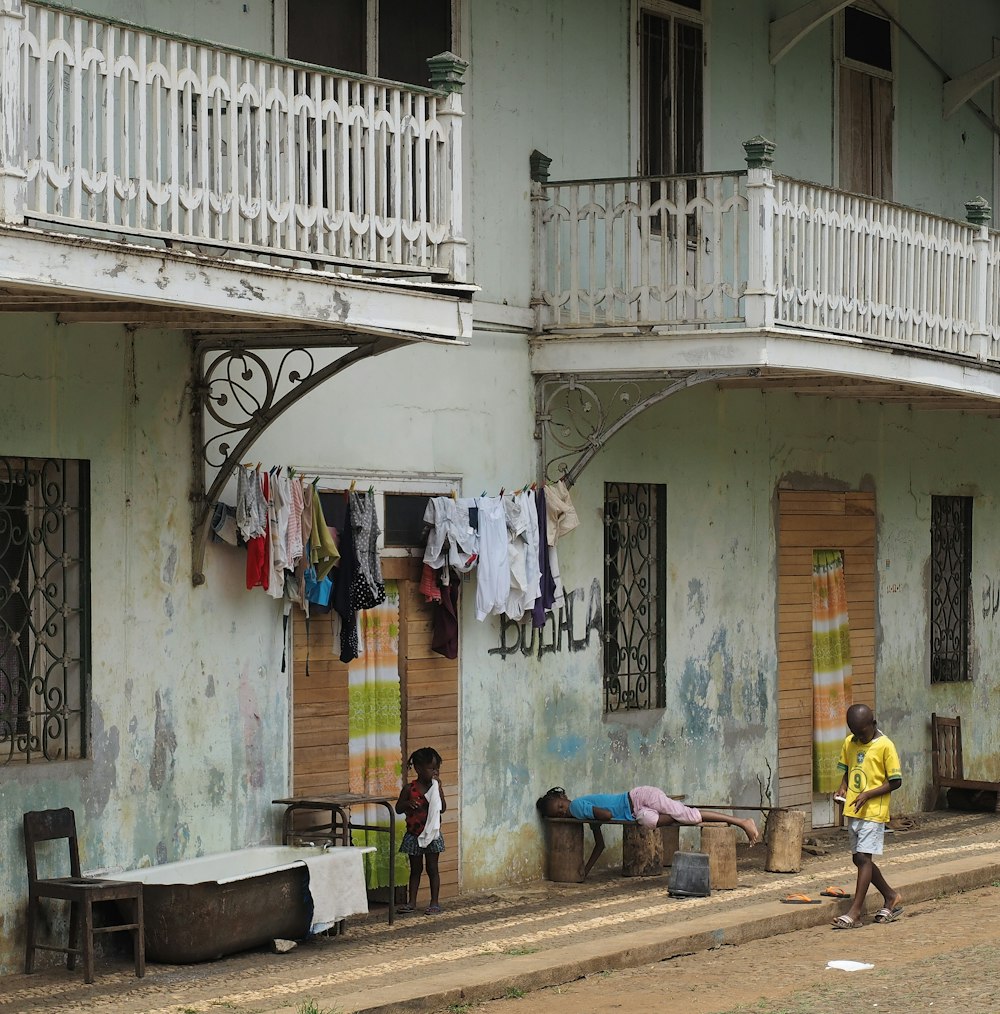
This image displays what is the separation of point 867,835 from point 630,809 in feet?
6.63

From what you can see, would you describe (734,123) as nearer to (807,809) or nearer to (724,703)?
(724,703)

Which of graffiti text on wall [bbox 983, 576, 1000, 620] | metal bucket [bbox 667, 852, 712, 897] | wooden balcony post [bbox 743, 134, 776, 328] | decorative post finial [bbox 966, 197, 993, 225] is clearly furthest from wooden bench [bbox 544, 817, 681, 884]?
graffiti text on wall [bbox 983, 576, 1000, 620]

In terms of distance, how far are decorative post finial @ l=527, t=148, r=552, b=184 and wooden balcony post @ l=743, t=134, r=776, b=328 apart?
5.12 feet

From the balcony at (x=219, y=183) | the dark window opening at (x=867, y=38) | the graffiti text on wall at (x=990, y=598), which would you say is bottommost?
the graffiti text on wall at (x=990, y=598)

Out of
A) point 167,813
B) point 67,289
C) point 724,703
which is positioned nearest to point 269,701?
point 167,813

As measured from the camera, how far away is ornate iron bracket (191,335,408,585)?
10.7 metres

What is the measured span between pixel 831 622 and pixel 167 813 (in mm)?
7680

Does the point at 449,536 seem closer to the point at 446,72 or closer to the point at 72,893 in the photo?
the point at 446,72

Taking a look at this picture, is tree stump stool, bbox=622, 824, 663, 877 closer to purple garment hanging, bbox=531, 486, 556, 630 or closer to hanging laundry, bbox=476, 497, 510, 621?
purple garment hanging, bbox=531, 486, 556, 630

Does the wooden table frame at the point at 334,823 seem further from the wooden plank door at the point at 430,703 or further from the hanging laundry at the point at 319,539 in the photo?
the hanging laundry at the point at 319,539

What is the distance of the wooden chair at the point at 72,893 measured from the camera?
385 inches

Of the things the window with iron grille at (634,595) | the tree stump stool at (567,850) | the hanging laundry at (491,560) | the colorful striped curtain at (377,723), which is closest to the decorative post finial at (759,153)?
the hanging laundry at (491,560)

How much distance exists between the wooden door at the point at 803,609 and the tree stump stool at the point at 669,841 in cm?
187

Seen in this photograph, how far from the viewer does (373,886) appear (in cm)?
1233
